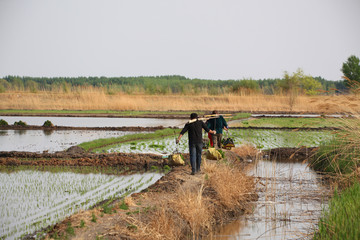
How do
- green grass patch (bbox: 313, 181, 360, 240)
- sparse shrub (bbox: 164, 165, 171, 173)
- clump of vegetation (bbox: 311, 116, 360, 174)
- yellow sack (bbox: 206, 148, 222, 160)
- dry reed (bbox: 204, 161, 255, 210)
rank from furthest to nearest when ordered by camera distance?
sparse shrub (bbox: 164, 165, 171, 173), yellow sack (bbox: 206, 148, 222, 160), dry reed (bbox: 204, 161, 255, 210), clump of vegetation (bbox: 311, 116, 360, 174), green grass patch (bbox: 313, 181, 360, 240)

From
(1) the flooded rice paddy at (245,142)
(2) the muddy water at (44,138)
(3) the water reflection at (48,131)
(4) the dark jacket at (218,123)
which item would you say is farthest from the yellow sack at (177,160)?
(3) the water reflection at (48,131)

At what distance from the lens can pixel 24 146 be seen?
22.4 metres

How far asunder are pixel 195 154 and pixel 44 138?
607 inches

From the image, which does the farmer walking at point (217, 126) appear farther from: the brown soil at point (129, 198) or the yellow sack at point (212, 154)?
the yellow sack at point (212, 154)

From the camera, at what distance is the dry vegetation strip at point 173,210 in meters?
8.34

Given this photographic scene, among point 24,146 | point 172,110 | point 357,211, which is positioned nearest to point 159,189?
point 357,211

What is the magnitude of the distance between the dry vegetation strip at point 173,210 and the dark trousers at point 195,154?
370 mm

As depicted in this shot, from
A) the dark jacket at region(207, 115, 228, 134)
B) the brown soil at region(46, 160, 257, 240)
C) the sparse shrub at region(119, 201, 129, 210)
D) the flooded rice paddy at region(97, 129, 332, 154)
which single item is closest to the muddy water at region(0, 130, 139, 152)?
the flooded rice paddy at region(97, 129, 332, 154)

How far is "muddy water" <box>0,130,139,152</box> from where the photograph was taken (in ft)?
72.0

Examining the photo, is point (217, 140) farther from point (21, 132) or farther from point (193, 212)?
point (21, 132)

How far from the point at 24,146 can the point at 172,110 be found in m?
29.2

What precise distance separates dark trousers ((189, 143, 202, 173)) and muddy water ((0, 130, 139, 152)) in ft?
31.1

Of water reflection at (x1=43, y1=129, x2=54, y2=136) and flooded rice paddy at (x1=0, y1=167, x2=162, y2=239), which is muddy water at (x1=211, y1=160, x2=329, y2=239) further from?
water reflection at (x1=43, y1=129, x2=54, y2=136)

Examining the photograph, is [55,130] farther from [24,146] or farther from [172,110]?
[172,110]
